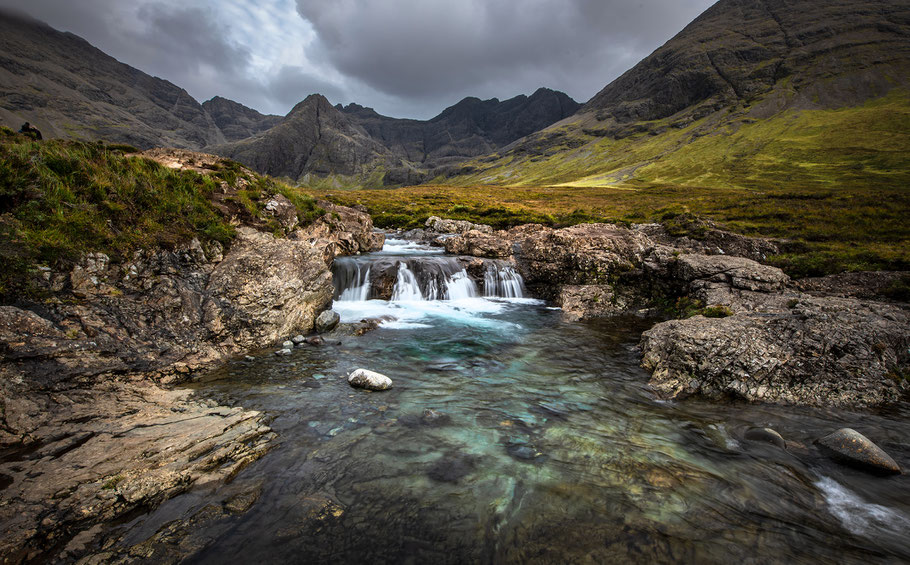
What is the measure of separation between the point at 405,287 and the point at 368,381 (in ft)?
40.0

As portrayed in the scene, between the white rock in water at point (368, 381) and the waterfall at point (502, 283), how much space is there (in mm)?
14339

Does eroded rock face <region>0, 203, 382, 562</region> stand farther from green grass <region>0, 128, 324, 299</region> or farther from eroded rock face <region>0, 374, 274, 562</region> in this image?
green grass <region>0, 128, 324, 299</region>

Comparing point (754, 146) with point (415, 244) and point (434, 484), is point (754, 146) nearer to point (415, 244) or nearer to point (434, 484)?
point (415, 244)

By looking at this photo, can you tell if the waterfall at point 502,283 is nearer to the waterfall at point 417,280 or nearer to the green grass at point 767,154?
the waterfall at point 417,280

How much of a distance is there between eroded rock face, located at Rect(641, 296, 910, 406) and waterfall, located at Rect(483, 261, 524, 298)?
41.3ft

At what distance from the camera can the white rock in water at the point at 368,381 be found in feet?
29.6

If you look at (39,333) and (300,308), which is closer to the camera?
(39,333)

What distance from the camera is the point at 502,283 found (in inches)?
908

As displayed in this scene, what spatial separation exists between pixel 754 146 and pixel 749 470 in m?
163

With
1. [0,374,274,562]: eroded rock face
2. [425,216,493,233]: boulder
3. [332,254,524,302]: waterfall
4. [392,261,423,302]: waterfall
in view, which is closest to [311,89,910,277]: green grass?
[425,216,493,233]: boulder

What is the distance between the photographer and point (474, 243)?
92.2 ft

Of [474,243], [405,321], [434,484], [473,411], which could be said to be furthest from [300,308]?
[474,243]

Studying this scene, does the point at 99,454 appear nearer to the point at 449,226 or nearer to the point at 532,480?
the point at 532,480

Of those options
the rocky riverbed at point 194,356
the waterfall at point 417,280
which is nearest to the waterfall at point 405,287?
the waterfall at point 417,280
